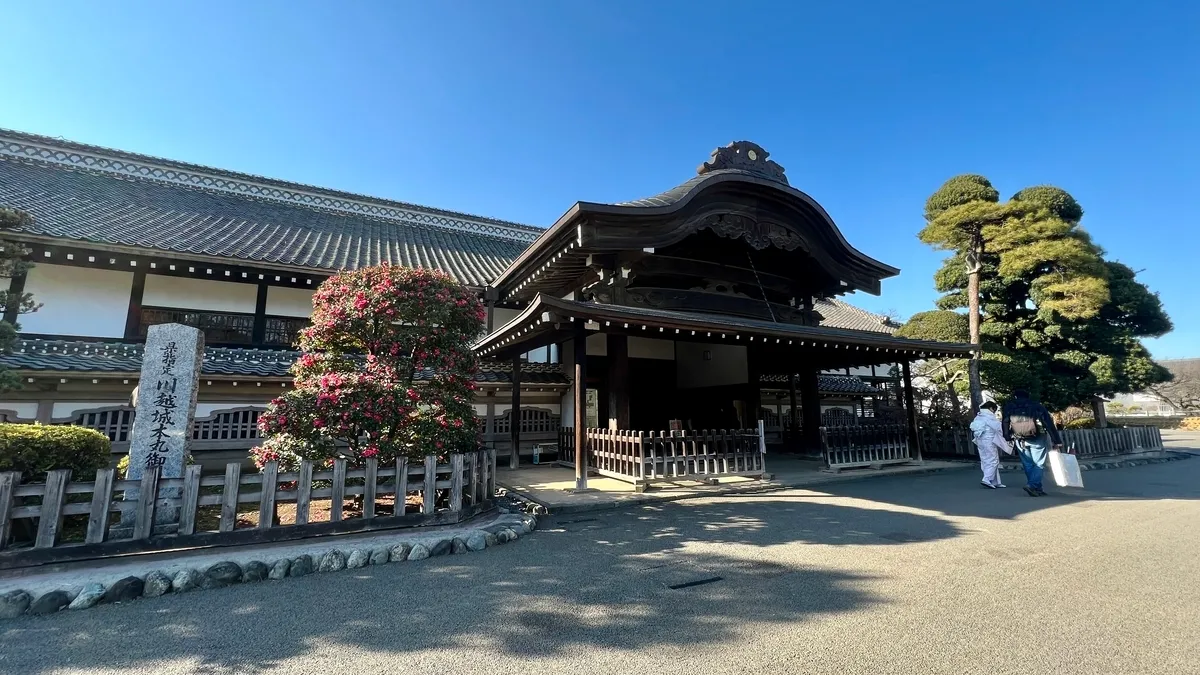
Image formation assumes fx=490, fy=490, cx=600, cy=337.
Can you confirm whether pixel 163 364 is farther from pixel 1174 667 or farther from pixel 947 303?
pixel 947 303

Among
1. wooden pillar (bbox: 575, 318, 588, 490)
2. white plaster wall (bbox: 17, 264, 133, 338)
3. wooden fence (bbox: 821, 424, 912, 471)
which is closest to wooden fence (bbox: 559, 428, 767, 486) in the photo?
wooden pillar (bbox: 575, 318, 588, 490)

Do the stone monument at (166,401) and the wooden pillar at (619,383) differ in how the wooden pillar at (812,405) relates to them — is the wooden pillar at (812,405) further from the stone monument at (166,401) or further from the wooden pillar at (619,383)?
the stone monument at (166,401)

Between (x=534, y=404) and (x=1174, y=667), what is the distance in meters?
10.1

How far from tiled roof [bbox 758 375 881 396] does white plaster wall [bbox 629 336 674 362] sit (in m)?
4.70

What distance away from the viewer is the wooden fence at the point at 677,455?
7.71 m

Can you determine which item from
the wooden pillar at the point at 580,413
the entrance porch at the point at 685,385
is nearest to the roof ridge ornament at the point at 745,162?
the entrance porch at the point at 685,385

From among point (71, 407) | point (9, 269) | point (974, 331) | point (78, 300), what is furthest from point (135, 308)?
point (974, 331)

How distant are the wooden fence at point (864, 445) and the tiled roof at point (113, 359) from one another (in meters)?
10.4

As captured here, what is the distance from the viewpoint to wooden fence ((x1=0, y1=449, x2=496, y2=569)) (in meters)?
3.98

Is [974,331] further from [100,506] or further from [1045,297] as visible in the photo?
[100,506]

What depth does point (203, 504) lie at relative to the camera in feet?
14.8

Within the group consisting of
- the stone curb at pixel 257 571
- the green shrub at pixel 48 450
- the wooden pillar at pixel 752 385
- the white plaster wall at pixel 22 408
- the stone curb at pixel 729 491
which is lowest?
the stone curb at pixel 257 571

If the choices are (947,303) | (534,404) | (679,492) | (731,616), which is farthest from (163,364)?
(947,303)

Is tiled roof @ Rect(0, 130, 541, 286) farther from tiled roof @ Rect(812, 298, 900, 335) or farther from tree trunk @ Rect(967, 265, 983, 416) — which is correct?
tiled roof @ Rect(812, 298, 900, 335)
